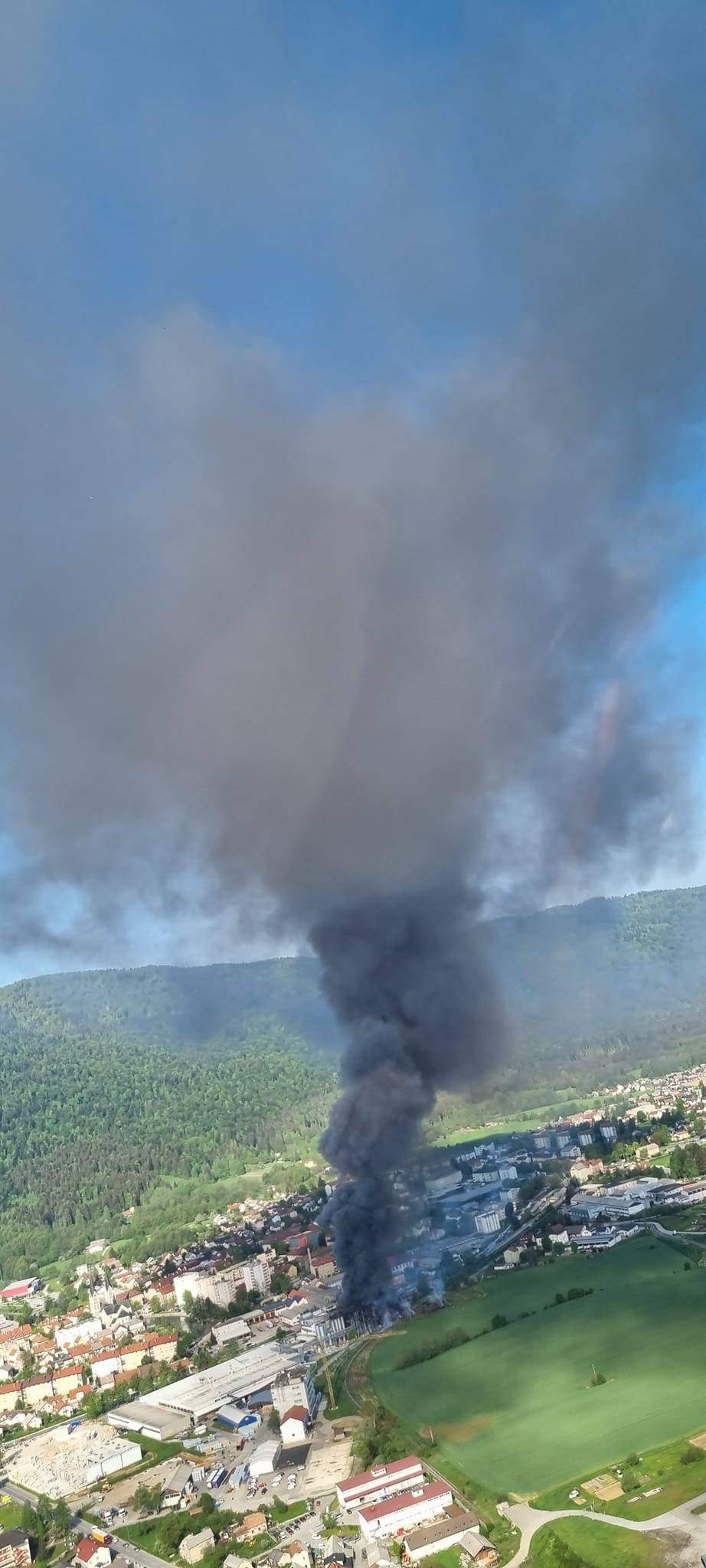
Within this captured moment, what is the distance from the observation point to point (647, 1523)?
82.7 ft

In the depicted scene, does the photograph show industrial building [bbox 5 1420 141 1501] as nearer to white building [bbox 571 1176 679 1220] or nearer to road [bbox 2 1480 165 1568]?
road [bbox 2 1480 165 1568]

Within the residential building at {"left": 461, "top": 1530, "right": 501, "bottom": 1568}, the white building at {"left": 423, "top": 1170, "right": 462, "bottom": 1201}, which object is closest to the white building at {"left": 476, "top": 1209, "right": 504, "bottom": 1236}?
the white building at {"left": 423, "top": 1170, "right": 462, "bottom": 1201}

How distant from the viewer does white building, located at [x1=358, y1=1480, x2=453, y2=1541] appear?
28.1 metres

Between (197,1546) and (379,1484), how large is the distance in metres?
5.88

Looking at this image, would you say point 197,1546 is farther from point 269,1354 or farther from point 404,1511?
point 269,1354

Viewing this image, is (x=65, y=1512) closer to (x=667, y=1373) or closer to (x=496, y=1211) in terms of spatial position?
(x=667, y=1373)

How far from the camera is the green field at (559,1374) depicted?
3089 cm

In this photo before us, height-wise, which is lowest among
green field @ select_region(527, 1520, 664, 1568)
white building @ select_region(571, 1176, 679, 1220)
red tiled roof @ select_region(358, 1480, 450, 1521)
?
green field @ select_region(527, 1520, 664, 1568)

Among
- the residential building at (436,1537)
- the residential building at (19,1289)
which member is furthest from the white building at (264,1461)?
the residential building at (19,1289)

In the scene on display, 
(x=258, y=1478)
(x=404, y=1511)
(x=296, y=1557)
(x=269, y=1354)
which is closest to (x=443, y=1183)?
(x=269, y=1354)

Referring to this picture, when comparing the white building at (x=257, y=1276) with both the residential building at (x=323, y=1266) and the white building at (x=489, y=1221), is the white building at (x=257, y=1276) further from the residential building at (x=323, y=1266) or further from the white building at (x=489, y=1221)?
the white building at (x=489, y=1221)

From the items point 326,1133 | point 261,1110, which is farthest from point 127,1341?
point 261,1110

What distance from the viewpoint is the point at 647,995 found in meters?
189

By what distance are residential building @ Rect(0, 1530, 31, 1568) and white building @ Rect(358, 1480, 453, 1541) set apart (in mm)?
12168
